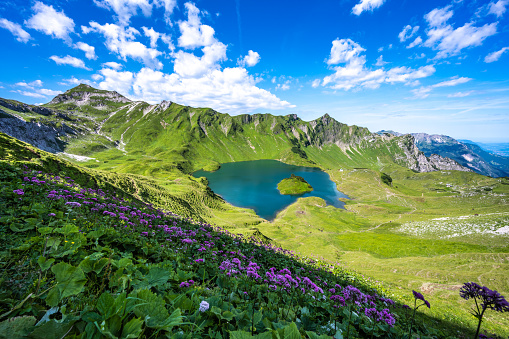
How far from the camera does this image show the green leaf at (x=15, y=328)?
1.51 metres

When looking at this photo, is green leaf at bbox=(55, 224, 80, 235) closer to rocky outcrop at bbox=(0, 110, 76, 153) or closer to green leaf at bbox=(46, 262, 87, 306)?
green leaf at bbox=(46, 262, 87, 306)

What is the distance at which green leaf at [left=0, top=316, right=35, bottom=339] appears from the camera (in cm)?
151

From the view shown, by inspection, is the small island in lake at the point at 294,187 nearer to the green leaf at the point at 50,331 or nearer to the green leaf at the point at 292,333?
the green leaf at the point at 292,333

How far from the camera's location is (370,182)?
634 feet

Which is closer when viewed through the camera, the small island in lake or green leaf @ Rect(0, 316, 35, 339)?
green leaf @ Rect(0, 316, 35, 339)

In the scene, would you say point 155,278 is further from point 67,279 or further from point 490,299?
point 490,299

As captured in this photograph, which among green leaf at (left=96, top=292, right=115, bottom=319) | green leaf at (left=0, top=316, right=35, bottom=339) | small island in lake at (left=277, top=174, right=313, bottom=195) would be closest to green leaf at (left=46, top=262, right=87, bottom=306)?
green leaf at (left=96, top=292, right=115, bottom=319)

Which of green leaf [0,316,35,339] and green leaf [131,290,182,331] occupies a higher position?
green leaf [0,316,35,339]

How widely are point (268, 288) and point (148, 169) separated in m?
163

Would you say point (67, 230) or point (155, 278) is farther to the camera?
point (67, 230)

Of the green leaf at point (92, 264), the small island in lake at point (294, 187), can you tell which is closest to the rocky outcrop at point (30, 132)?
the small island in lake at point (294, 187)

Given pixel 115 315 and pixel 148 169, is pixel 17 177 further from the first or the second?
pixel 148 169

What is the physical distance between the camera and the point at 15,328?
1.53 metres

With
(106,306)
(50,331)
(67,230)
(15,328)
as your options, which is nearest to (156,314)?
(106,306)
